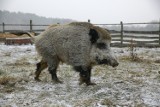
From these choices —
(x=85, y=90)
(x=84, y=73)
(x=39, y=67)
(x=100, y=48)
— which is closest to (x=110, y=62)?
(x=100, y=48)

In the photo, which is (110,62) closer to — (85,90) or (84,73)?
(84,73)

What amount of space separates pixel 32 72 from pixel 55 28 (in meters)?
2.20

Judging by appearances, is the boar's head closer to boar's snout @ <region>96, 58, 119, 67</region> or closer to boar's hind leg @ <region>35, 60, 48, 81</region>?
boar's snout @ <region>96, 58, 119, 67</region>

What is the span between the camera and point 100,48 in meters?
7.84

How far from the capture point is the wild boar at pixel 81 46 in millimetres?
7809

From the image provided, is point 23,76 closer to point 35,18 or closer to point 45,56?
point 45,56

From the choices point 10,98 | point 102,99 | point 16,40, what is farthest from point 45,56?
point 16,40

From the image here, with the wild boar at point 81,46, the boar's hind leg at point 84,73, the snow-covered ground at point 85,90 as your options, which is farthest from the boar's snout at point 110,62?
the snow-covered ground at point 85,90

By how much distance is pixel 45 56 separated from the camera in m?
8.55

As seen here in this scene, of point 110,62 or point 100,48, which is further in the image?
point 100,48

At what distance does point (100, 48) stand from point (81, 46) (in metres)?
0.43


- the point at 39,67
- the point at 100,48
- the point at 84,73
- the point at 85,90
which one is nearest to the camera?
the point at 85,90

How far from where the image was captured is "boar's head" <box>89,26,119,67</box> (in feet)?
25.3

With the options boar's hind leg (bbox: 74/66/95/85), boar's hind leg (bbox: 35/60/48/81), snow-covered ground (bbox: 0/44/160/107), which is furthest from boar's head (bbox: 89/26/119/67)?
boar's hind leg (bbox: 35/60/48/81)
